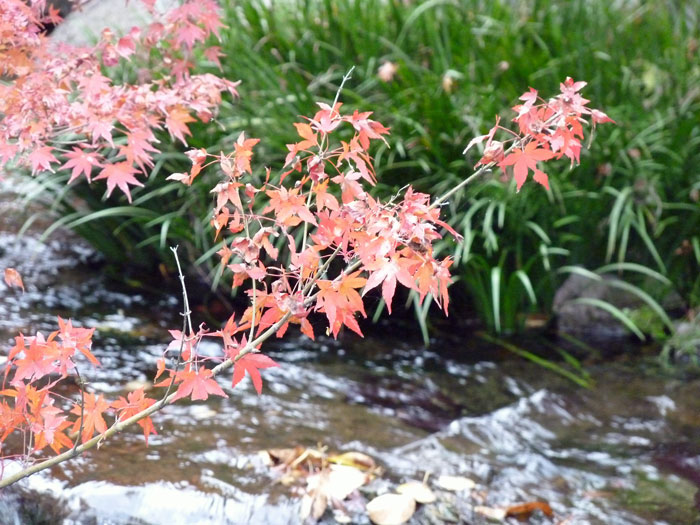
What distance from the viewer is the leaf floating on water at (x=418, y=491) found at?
6.02 feet

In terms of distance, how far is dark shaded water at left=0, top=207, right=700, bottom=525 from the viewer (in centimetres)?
175

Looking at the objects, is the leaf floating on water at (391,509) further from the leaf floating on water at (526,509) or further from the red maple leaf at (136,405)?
the red maple leaf at (136,405)

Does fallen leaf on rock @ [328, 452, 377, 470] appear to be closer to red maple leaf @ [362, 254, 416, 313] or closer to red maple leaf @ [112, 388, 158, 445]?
red maple leaf @ [112, 388, 158, 445]

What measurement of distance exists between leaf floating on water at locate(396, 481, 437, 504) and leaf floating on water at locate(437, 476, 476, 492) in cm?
8

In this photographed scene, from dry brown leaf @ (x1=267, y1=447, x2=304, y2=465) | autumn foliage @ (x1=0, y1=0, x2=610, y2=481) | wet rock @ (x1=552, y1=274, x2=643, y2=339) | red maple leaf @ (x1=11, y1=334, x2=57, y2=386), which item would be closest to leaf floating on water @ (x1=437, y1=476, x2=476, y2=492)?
dry brown leaf @ (x1=267, y1=447, x2=304, y2=465)

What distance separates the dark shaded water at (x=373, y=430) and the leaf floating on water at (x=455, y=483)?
0.03m

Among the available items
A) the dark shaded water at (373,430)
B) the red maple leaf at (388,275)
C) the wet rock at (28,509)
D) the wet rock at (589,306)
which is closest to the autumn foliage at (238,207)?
the red maple leaf at (388,275)

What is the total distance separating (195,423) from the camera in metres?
2.17

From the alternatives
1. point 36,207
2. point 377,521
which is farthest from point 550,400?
point 36,207

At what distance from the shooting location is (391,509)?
1.77m

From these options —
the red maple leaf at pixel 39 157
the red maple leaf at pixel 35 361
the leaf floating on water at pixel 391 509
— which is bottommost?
the leaf floating on water at pixel 391 509

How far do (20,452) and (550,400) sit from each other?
6.00ft

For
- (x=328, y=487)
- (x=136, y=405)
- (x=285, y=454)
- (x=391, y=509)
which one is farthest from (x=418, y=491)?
(x=136, y=405)

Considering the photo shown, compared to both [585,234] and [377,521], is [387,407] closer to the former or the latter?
[377,521]
